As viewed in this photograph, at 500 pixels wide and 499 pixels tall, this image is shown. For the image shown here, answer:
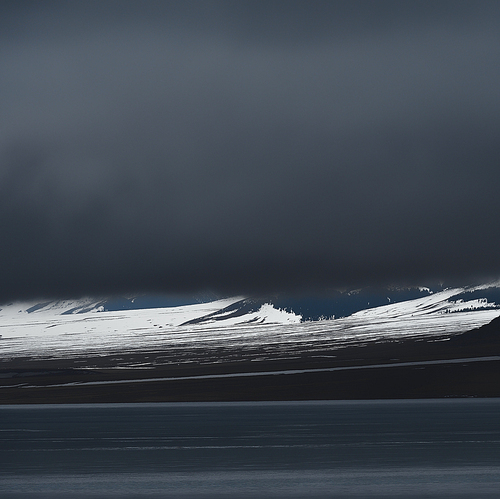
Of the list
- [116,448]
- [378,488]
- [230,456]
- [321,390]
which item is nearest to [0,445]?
[116,448]

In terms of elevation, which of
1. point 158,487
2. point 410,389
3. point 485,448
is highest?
point 158,487

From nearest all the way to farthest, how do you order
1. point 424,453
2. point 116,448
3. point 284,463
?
point 284,463 → point 424,453 → point 116,448

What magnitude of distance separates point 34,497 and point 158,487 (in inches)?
234

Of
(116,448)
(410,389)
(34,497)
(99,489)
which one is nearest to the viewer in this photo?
(34,497)

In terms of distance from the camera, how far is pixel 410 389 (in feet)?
581

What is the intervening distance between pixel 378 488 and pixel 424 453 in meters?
16.5

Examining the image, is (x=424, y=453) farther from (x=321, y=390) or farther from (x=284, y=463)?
(x=321, y=390)

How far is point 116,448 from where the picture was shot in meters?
59.7

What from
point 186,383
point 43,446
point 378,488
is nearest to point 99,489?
point 378,488

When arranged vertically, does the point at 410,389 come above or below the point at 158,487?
below

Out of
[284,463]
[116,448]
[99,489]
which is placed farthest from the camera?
[116,448]

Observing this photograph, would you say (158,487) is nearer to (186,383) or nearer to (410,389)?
(410,389)

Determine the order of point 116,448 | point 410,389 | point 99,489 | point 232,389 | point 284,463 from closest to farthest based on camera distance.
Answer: point 99,489 < point 284,463 < point 116,448 < point 410,389 < point 232,389

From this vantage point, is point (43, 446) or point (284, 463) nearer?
point (284, 463)
